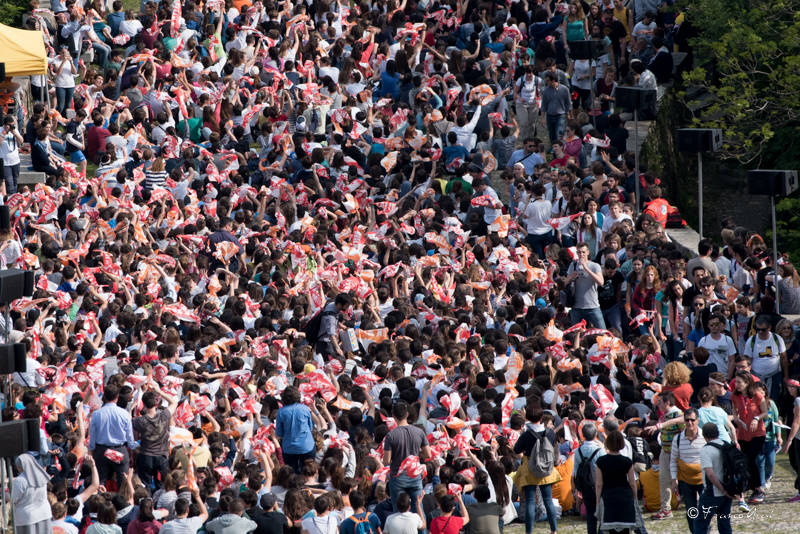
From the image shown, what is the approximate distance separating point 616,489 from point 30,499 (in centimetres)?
533

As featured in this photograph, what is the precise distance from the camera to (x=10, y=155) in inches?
905

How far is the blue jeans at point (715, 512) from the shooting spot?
13272mm

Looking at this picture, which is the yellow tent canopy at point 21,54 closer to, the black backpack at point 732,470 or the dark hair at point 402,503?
the dark hair at point 402,503

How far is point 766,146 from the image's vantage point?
2559cm

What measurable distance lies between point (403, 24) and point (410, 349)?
1147 centimetres

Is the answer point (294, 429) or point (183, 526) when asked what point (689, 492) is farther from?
point (183, 526)

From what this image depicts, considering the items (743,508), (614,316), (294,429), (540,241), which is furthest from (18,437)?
(540,241)

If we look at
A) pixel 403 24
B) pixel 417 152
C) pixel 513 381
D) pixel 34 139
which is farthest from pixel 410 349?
pixel 403 24

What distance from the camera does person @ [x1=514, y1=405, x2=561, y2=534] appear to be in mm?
14344

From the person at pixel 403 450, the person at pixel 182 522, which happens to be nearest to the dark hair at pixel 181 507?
the person at pixel 182 522

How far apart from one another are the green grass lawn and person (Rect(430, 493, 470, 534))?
1.39 meters

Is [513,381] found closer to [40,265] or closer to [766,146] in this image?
[40,265]

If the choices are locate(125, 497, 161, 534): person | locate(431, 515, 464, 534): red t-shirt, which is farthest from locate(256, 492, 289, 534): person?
locate(431, 515, 464, 534): red t-shirt

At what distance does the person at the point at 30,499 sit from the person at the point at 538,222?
8.82 metres
